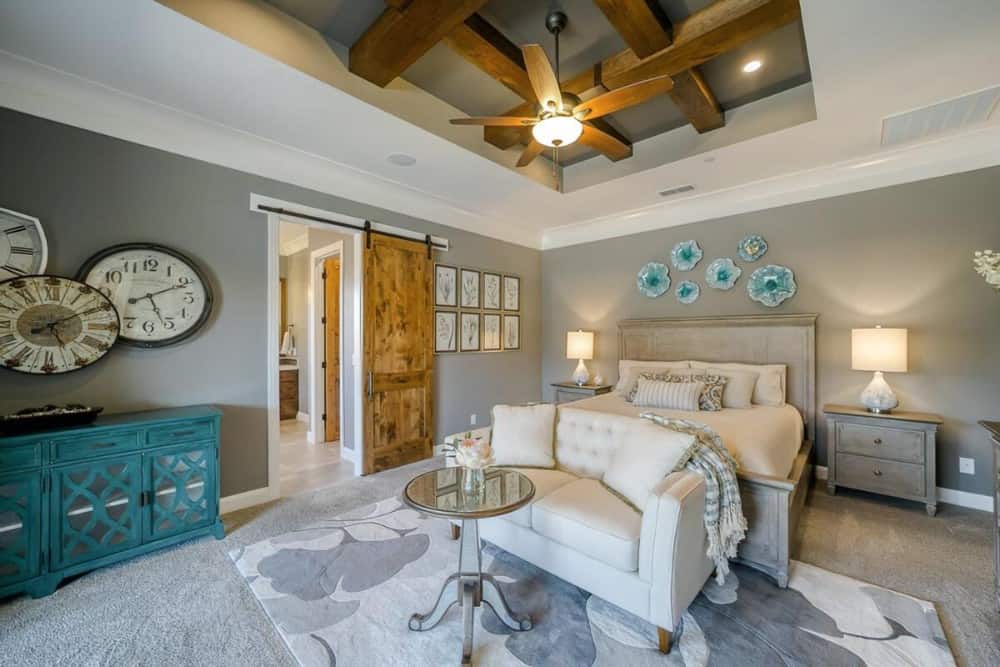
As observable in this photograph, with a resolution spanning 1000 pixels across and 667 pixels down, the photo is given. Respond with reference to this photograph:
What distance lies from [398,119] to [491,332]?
292 centimetres

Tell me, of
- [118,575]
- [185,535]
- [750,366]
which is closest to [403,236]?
[185,535]

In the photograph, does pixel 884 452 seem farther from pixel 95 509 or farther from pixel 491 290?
pixel 95 509

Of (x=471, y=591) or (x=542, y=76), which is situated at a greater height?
(x=542, y=76)

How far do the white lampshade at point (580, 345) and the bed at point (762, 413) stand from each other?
1.23 ft

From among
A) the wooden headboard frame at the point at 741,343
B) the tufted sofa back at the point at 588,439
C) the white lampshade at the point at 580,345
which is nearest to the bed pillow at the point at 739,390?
the wooden headboard frame at the point at 741,343

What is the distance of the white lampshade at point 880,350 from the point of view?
324cm

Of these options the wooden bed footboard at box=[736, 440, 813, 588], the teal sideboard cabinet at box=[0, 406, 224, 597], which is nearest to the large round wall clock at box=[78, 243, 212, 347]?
the teal sideboard cabinet at box=[0, 406, 224, 597]

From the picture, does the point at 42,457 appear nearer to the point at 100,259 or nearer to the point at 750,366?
the point at 100,259

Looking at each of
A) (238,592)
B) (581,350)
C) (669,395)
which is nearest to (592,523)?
(238,592)

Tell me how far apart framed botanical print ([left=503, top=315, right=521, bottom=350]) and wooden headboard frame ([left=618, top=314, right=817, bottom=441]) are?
1.37 metres

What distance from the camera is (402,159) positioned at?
351 cm

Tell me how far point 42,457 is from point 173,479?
61 cm

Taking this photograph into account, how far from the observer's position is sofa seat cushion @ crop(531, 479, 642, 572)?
1.86 metres

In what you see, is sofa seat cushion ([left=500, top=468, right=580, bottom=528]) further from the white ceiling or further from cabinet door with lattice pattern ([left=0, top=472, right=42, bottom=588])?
the white ceiling
